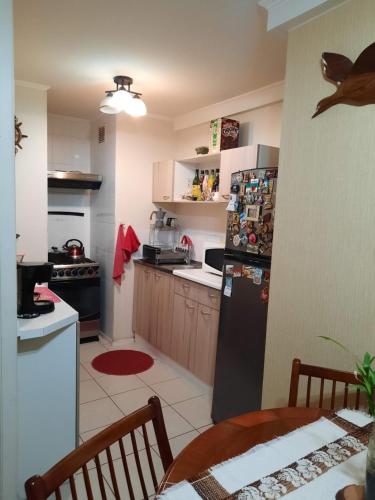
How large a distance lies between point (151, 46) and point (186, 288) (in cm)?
188

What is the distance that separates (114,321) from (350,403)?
2.79 m

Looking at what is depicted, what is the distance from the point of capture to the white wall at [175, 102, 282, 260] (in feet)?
9.91

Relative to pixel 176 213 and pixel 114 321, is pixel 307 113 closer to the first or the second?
pixel 176 213

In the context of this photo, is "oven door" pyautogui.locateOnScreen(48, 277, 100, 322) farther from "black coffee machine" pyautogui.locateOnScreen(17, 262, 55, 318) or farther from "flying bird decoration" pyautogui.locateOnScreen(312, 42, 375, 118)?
"flying bird decoration" pyautogui.locateOnScreen(312, 42, 375, 118)

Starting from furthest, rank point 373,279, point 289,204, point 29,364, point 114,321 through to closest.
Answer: point 114,321 < point 289,204 < point 29,364 < point 373,279

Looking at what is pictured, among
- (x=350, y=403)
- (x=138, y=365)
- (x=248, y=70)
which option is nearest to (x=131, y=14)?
(x=248, y=70)

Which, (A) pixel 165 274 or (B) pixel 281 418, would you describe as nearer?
(B) pixel 281 418

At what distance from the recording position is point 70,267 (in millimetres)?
3816

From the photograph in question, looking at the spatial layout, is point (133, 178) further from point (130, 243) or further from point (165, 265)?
point (165, 265)

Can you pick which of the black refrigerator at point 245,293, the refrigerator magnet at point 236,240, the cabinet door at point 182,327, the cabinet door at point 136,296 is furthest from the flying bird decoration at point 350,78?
the cabinet door at point 136,296

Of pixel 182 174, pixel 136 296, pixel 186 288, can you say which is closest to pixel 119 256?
pixel 136 296

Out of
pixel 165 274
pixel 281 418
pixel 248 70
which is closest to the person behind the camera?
pixel 281 418

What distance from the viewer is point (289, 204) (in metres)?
1.88

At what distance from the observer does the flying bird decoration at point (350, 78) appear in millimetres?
1488
